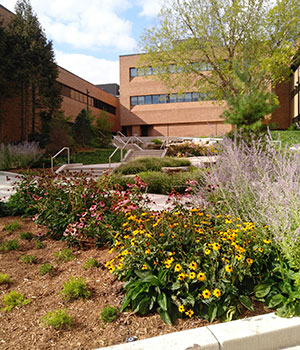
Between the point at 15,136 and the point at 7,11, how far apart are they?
8.18m

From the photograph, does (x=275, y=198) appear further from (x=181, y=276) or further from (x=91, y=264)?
(x=91, y=264)

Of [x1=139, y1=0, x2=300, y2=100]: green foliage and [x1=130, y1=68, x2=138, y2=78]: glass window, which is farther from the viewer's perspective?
[x1=130, y1=68, x2=138, y2=78]: glass window

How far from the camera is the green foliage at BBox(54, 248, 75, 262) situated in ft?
11.3

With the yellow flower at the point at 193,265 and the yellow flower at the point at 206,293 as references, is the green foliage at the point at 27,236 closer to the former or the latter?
the yellow flower at the point at 193,265

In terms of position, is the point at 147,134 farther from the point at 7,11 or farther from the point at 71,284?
the point at 71,284

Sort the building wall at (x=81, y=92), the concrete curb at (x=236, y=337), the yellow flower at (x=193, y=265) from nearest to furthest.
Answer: the concrete curb at (x=236, y=337) → the yellow flower at (x=193, y=265) → the building wall at (x=81, y=92)

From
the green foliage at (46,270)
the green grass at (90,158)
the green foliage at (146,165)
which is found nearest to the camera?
the green foliage at (46,270)

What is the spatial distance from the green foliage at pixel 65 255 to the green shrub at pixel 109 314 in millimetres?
1155

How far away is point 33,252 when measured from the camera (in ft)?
12.3

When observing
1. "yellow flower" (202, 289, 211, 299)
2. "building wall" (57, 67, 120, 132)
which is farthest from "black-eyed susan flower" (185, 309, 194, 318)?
"building wall" (57, 67, 120, 132)

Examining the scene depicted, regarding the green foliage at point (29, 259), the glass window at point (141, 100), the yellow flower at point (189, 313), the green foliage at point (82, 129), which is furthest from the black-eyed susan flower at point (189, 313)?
the glass window at point (141, 100)

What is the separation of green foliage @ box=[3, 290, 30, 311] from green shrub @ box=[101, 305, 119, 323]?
28.2 inches

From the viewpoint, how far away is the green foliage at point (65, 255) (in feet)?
11.3

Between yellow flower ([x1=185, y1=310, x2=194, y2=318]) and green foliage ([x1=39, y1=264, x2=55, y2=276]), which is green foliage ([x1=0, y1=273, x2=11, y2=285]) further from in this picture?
yellow flower ([x1=185, y1=310, x2=194, y2=318])
